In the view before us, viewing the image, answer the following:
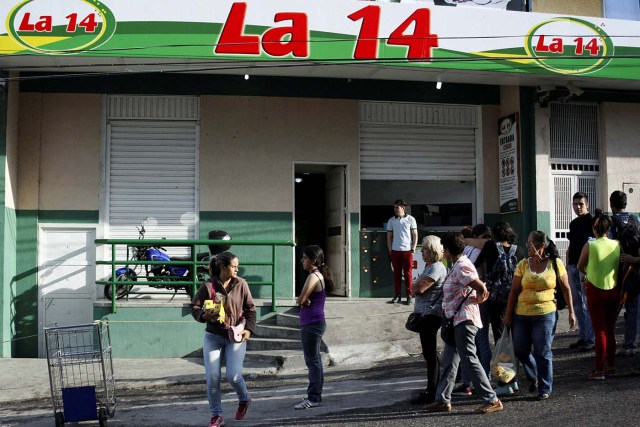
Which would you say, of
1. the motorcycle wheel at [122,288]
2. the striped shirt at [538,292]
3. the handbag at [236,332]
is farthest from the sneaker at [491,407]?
the motorcycle wheel at [122,288]

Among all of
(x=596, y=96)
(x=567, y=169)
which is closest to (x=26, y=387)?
(x=567, y=169)

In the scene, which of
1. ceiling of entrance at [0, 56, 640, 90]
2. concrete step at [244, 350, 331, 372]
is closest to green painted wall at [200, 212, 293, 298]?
concrete step at [244, 350, 331, 372]

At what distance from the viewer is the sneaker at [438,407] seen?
6.97 m

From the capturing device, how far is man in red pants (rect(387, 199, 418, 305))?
12.3m

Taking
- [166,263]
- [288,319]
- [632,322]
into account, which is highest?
[166,263]

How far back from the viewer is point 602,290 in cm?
771

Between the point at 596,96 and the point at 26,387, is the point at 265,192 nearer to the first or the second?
the point at 26,387

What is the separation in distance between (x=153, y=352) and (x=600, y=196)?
8.76 metres

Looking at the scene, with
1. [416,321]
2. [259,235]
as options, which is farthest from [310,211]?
[416,321]

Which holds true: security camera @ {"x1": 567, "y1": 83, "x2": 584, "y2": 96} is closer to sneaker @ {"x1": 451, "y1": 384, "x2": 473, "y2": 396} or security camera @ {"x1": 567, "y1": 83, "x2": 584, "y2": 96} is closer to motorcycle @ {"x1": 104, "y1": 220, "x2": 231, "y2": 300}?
motorcycle @ {"x1": 104, "y1": 220, "x2": 231, "y2": 300}

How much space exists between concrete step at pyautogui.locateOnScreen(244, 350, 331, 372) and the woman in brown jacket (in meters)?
3.09

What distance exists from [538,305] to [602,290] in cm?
109

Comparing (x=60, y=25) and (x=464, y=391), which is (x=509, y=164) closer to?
(x=464, y=391)

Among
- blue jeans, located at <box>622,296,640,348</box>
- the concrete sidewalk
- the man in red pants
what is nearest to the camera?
blue jeans, located at <box>622,296,640,348</box>
